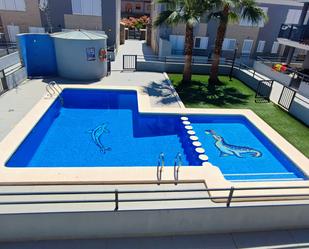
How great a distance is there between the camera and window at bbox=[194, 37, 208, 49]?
2948 centimetres

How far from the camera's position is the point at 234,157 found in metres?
11.7

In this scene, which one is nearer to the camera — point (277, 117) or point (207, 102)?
point (277, 117)

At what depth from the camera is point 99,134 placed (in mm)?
13055

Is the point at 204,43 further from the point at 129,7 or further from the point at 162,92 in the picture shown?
the point at 129,7

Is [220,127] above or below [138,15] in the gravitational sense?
below

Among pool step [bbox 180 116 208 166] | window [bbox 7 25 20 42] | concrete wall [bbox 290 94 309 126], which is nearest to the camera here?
pool step [bbox 180 116 208 166]

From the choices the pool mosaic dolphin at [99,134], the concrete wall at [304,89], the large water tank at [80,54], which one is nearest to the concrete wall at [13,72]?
the large water tank at [80,54]

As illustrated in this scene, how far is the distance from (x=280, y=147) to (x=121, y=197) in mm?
8616

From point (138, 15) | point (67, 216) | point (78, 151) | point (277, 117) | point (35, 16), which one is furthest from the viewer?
point (138, 15)

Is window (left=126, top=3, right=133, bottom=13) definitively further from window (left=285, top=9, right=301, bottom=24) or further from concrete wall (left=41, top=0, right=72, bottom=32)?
window (left=285, top=9, right=301, bottom=24)

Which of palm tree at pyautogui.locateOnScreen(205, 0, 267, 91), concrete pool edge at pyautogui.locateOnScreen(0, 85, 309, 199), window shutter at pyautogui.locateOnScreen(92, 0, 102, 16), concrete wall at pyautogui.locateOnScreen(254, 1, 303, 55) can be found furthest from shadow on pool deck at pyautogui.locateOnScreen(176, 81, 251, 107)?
concrete wall at pyautogui.locateOnScreen(254, 1, 303, 55)

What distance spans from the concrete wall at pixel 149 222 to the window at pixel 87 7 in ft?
88.6

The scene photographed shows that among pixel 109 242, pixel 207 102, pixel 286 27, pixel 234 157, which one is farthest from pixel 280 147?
pixel 286 27

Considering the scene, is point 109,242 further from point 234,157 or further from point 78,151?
point 234,157
